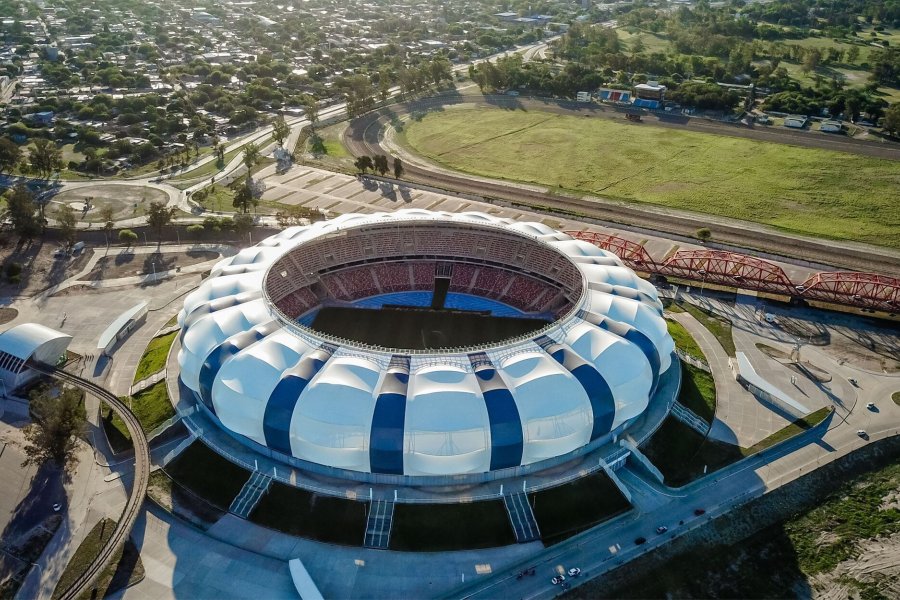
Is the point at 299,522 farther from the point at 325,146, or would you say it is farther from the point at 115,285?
the point at 325,146

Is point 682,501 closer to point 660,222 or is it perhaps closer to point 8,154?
point 660,222

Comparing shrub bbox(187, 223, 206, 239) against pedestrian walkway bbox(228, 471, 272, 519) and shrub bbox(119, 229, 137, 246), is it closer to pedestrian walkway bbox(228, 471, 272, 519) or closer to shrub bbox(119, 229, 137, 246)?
shrub bbox(119, 229, 137, 246)

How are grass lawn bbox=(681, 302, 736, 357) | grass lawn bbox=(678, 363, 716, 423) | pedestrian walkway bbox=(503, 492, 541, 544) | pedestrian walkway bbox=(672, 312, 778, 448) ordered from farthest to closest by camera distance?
1. grass lawn bbox=(681, 302, 736, 357)
2. grass lawn bbox=(678, 363, 716, 423)
3. pedestrian walkway bbox=(672, 312, 778, 448)
4. pedestrian walkway bbox=(503, 492, 541, 544)

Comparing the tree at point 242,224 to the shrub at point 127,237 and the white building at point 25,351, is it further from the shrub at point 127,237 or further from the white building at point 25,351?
the white building at point 25,351

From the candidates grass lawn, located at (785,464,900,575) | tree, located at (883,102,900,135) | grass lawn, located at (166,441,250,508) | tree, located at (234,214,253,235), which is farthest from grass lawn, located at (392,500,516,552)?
tree, located at (883,102,900,135)

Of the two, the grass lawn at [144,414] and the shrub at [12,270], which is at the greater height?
the shrub at [12,270]

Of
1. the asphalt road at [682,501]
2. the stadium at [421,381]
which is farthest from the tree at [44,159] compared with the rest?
the asphalt road at [682,501]
